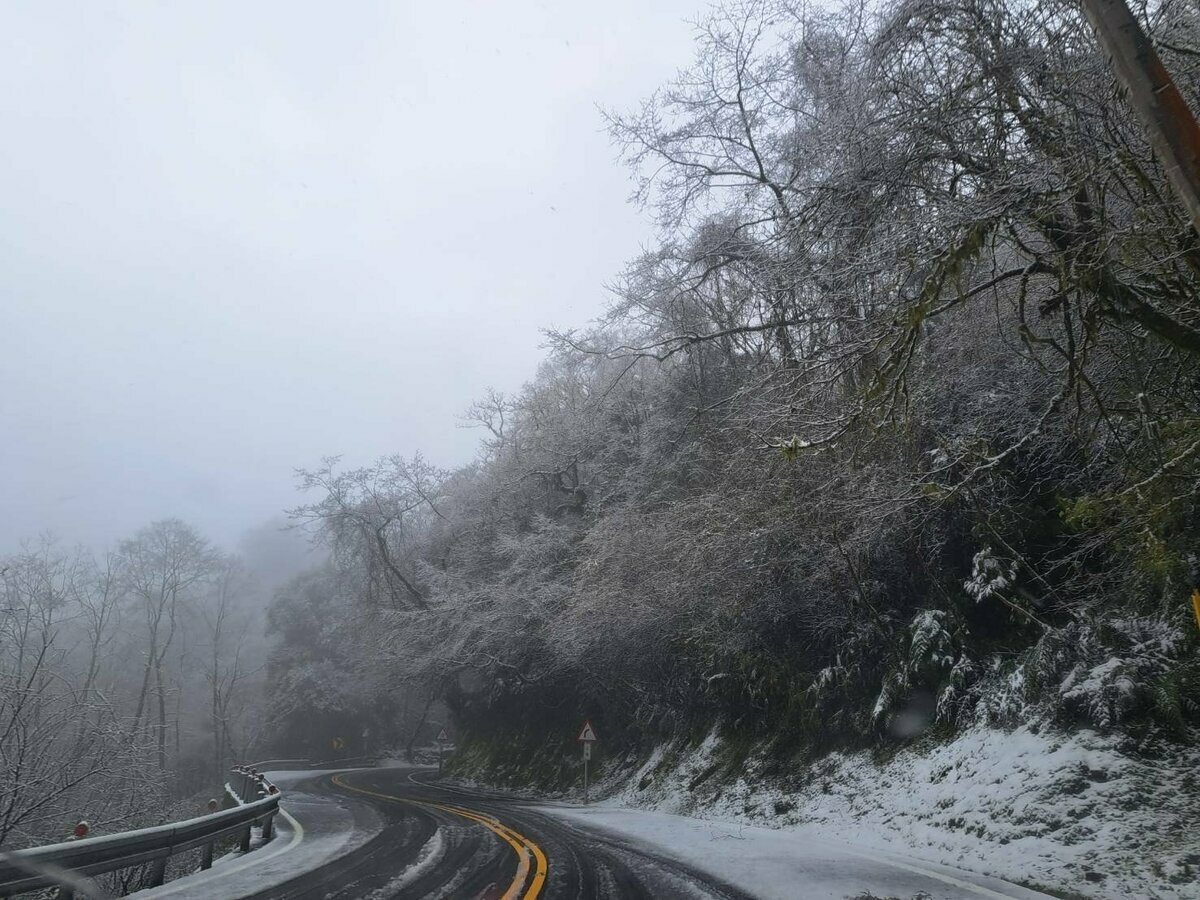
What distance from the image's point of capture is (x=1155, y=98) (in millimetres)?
3977

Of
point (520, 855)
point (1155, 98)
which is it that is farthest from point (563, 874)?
point (1155, 98)

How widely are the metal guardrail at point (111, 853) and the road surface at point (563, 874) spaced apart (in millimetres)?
1184

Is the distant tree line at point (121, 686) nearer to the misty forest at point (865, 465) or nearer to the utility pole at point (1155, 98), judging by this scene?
the misty forest at point (865, 465)

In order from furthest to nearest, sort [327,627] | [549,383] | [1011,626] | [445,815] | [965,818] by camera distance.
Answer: [327,627]
[549,383]
[445,815]
[1011,626]
[965,818]

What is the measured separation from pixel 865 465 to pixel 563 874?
19.9 feet

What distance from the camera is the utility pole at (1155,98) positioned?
3.90 meters

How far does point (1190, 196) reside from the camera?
3887 millimetres

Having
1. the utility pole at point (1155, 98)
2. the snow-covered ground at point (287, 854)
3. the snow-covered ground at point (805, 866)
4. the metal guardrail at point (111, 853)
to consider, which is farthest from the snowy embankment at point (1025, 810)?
the metal guardrail at point (111, 853)

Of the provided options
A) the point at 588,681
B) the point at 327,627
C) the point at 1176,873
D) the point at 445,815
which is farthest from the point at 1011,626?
the point at 327,627

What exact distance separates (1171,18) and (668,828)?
12.0 metres

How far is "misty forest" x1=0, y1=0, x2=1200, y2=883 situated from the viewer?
253 inches

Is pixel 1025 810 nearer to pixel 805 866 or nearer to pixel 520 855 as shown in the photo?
pixel 805 866

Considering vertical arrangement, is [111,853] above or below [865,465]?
below

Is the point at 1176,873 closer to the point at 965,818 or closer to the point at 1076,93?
the point at 965,818
